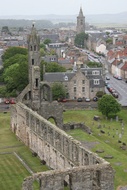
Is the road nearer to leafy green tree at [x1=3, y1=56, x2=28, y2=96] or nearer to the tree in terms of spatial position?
the tree

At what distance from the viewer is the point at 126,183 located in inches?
1848

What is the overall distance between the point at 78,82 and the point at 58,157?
45828 millimetres

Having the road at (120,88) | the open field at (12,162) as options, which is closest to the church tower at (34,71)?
the open field at (12,162)

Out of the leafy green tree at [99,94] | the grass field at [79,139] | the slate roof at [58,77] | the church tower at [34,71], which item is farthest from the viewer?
the slate roof at [58,77]

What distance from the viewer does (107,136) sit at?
224 feet

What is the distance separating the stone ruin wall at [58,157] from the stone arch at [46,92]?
5702 mm

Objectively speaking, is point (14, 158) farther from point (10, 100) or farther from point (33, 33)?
point (10, 100)

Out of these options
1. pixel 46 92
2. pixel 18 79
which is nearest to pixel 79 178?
pixel 46 92

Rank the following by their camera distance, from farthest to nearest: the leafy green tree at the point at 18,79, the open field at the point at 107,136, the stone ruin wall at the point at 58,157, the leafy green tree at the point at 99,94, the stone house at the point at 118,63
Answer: the stone house at the point at 118,63 < the leafy green tree at the point at 18,79 < the leafy green tree at the point at 99,94 < the open field at the point at 107,136 < the stone ruin wall at the point at 58,157

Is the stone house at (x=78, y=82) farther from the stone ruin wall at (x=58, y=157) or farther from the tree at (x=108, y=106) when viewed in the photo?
the stone ruin wall at (x=58, y=157)

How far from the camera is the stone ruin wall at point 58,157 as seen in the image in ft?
124

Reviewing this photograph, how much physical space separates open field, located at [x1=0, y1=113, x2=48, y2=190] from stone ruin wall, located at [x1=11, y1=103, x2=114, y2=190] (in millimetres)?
1218

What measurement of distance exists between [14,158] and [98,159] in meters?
19.4

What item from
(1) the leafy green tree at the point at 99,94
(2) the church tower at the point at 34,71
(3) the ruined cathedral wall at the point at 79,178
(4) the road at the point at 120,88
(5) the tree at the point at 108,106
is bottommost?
(4) the road at the point at 120,88
